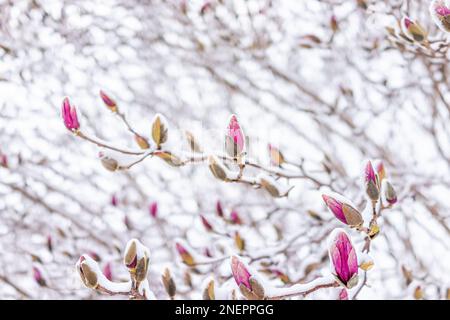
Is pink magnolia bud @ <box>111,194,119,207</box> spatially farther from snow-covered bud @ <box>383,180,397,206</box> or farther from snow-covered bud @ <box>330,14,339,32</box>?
snow-covered bud @ <box>383,180,397,206</box>

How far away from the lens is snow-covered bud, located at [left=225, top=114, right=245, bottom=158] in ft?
3.54

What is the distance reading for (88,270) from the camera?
0.92 meters

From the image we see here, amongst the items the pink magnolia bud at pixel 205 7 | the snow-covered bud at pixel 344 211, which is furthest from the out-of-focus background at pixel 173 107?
the snow-covered bud at pixel 344 211

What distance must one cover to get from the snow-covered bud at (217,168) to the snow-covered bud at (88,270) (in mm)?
354

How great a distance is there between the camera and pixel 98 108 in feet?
9.41

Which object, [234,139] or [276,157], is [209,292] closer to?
[234,139]

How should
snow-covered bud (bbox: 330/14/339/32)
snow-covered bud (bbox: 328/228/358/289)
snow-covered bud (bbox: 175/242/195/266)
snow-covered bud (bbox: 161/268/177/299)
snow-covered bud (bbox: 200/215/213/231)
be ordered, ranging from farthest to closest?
snow-covered bud (bbox: 330/14/339/32) < snow-covered bud (bbox: 200/215/213/231) < snow-covered bud (bbox: 175/242/195/266) < snow-covered bud (bbox: 161/268/177/299) < snow-covered bud (bbox: 328/228/358/289)

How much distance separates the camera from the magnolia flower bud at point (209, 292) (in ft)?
3.26

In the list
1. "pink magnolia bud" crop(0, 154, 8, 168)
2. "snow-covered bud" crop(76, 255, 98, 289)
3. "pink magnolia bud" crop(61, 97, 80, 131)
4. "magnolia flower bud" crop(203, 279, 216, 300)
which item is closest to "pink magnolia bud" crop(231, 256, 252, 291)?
"magnolia flower bud" crop(203, 279, 216, 300)

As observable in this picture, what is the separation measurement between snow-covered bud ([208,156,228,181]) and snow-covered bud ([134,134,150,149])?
0.49ft

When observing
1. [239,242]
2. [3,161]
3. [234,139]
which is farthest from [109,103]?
[3,161]

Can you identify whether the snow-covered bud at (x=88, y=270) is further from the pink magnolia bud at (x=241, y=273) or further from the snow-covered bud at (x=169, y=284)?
the pink magnolia bud at (x=241, y=273)

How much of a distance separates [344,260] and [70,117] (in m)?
0.69

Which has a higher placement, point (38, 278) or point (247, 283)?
point (247, 283)
